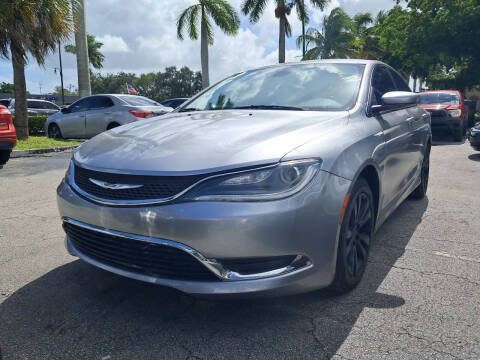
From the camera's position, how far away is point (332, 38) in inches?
1419

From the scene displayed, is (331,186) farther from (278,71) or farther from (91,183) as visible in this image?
(278,71)

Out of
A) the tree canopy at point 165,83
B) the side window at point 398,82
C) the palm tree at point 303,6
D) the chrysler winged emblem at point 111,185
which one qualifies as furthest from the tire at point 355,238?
the tree canopy at point 165,83

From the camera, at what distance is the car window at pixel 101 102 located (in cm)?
1092

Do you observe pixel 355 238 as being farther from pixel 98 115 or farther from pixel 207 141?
pixel 98 115

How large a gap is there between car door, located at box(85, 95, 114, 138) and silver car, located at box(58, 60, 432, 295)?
844 cm

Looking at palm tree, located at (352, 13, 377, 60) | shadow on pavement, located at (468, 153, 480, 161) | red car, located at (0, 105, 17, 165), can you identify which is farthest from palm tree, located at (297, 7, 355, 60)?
red car, located at (0, 105, 17, 165)

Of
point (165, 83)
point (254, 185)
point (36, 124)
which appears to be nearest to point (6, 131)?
point (254, 185)

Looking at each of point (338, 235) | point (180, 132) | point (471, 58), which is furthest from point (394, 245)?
point (471, 58)

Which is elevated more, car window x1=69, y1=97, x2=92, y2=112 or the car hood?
car window x1=69, y1=97, x2=92, y2=112

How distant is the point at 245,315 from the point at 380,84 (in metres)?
2.32

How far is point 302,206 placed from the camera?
6.53ft

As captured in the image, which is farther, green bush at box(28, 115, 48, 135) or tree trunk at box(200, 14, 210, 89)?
tree trunk at box(200, 14, 210, 89)

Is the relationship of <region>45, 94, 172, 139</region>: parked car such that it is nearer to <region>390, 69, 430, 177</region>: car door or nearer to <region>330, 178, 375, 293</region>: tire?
<region>390, 69, 430, 177</region>: car door

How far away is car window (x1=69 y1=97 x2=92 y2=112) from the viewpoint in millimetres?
11459
